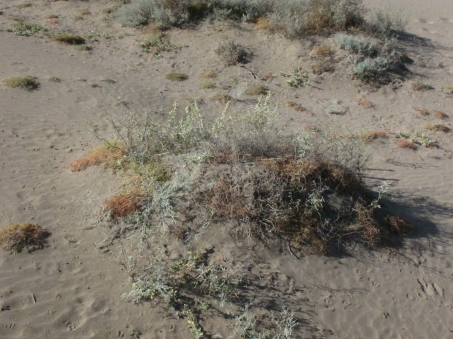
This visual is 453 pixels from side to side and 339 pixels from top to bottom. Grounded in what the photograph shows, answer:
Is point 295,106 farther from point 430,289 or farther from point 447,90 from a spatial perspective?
point 430,289

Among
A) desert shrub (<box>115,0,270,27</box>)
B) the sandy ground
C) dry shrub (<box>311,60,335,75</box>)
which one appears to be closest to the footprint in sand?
the sandy ground

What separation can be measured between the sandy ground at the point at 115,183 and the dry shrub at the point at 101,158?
0.59 feet

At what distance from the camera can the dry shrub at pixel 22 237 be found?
548cm

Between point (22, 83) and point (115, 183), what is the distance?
5.31 m

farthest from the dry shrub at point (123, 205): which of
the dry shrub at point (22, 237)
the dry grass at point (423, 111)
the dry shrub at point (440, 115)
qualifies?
the dry shrub at point (440, 115)

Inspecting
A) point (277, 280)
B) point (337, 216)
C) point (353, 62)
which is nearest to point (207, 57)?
point (353, 62)

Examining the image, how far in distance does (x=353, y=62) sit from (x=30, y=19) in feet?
37.1

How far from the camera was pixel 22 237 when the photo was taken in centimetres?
557

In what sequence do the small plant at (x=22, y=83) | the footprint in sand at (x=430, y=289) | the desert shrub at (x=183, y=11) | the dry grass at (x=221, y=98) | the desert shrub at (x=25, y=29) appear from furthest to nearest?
the desert shrub at (x=183, y=11)
the desert shrub at (x=25, y=29)
the dry grass at (x=221, y=98)
the small plant at (x=22, y=83)
the footprint in sand at (x=430, y=289)

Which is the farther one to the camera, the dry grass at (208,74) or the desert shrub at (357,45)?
the desert shrub at (357,45)

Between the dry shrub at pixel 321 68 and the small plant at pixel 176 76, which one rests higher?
the dry shrub at pixel 321 68

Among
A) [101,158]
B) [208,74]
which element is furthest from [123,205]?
[208,74]

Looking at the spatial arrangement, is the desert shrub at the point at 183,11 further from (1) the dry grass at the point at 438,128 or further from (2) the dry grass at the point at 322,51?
(1) the dry grass at the point at 438,128

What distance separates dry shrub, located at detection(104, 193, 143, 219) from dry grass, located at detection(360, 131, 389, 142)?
596 cm
